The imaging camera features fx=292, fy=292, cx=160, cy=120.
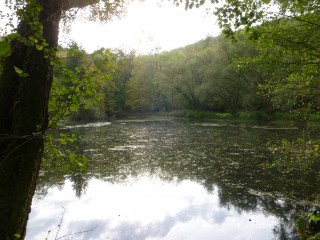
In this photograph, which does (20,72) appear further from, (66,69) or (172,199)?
(172,199)

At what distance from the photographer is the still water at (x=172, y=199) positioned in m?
9.53

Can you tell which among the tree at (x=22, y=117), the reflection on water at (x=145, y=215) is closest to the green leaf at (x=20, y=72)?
the tree at (x=22, y=117)

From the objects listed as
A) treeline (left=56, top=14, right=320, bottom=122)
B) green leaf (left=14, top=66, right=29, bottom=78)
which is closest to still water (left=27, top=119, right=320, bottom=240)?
treeline (left=56, top=14, right=320, bottom=122)

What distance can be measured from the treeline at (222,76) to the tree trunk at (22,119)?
0.33 meters

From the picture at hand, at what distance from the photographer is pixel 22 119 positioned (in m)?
3.30

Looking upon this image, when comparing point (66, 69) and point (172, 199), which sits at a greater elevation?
point (66, 69)

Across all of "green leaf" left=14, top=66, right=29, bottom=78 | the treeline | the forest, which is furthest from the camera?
the treeline

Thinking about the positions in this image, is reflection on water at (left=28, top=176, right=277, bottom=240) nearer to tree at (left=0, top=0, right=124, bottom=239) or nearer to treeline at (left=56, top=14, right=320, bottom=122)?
treeline at (left=56, top=14, right=320, bottom=122)

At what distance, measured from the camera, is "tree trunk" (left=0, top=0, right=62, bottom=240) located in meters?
3.08

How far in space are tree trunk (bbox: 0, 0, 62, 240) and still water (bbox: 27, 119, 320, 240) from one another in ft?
7.29

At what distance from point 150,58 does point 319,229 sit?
64042 millimetres

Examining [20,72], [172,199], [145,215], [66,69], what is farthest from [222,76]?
[20,72]

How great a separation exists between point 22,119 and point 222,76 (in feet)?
158

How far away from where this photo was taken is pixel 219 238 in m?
9.26
